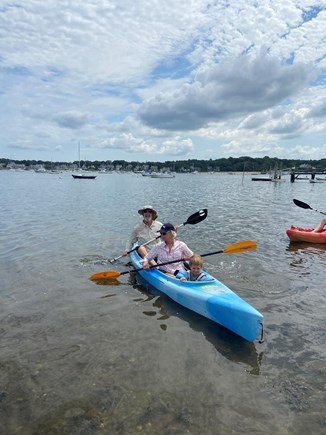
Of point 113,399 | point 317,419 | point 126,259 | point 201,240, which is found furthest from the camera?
point 201,240

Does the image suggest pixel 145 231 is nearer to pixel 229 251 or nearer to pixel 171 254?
pixel 171 254

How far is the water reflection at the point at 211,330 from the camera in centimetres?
533

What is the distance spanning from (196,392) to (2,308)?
15.4ft

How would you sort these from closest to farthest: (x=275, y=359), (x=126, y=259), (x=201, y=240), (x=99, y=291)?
1. (x=275, y=359)
2. (x=99, y=291)
3. (x=126, y=259)
4. (x=201, y=240)

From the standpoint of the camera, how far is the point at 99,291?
8359 millimetres

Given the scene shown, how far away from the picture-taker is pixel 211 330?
20.3ft

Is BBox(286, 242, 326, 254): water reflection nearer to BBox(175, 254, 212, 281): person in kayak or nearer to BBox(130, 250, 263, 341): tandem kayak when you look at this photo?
BBox(175, 254, 212, 281): person in kayak

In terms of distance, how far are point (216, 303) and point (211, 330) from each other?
605 mm

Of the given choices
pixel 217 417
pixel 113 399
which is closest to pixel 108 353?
pixel 113 399

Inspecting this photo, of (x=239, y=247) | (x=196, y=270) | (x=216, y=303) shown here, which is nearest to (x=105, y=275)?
(x=196, y=270)

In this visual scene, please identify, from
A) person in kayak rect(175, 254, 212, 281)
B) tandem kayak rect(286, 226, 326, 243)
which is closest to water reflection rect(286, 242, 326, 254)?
tandem kayak rect(286, 226, 326, 243)

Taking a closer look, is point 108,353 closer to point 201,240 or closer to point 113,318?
point 113,318

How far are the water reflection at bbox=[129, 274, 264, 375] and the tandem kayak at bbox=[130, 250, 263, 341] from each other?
Result: 7.0 inches

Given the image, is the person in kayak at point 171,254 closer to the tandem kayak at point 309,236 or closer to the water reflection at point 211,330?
the water reflection at point 211,330
